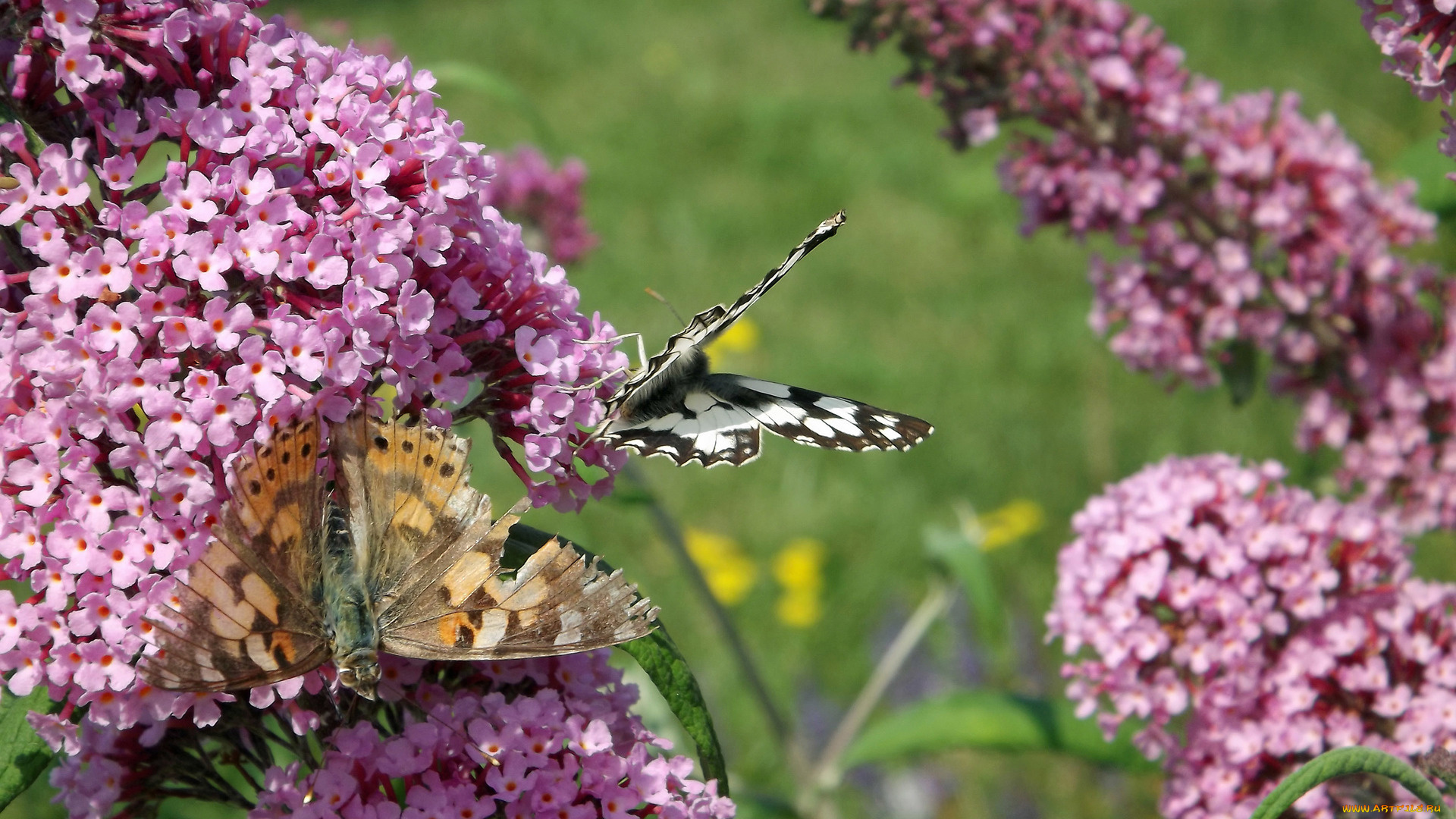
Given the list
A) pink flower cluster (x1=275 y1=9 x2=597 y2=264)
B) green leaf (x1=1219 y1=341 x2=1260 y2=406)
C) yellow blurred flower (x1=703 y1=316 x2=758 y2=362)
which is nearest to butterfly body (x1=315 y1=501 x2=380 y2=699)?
green leaf (x1=1219 y1=341 x2=1260 y2=406)

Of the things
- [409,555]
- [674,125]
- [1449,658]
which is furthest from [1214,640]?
[674,125]

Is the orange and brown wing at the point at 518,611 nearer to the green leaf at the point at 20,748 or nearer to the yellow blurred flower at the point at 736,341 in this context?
the green leaf at the point at 20,748

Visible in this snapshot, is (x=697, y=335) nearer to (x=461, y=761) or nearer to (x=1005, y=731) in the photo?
(x=461, y=761)

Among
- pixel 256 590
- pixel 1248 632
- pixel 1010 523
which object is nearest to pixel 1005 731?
pixel 1248 632

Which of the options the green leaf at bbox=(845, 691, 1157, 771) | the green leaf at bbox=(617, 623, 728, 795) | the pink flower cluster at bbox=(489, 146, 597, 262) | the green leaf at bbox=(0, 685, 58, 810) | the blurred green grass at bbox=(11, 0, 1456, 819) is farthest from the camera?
the blurred green grass at bbox=(11, 0, 1456, 819)

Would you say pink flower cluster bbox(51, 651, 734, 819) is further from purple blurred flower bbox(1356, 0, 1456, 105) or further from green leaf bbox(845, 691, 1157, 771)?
purple blurred flower bbox(1356, 0, 1456, 105)

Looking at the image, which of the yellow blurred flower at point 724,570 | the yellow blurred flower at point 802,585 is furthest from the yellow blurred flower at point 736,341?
the yellow blurred flower at point 802,585
